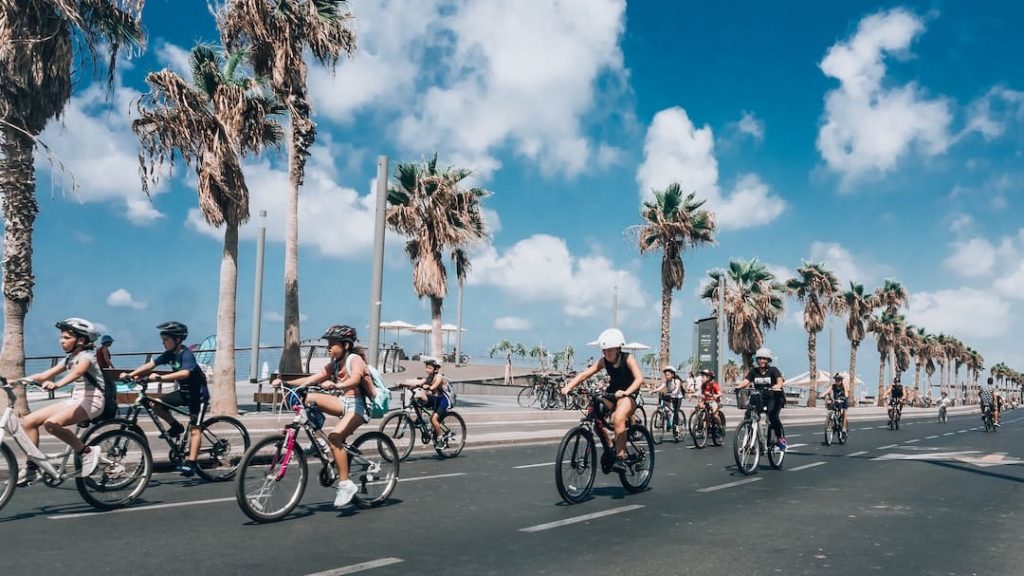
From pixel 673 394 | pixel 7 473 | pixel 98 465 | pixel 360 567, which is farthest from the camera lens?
pixel 673 394

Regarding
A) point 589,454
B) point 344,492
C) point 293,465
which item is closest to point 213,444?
point 344,492

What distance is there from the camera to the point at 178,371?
9.30 metres

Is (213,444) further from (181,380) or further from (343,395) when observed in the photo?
(343,395)

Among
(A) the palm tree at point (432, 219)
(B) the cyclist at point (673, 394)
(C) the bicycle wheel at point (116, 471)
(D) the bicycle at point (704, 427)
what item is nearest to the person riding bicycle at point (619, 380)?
(C) the bicycle wheel at point (116, 471)

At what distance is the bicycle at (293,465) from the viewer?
7.14m

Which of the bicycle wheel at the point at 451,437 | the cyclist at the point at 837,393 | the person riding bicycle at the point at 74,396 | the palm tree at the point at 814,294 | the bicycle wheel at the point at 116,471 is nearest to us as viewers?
the person riding bicycle at the point at 74,396

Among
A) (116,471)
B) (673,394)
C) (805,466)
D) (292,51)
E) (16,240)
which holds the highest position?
(292,51)

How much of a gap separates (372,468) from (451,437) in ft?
19.4

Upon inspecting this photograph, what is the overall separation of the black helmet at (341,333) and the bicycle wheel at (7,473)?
2.85m

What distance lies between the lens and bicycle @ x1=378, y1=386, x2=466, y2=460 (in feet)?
45.1

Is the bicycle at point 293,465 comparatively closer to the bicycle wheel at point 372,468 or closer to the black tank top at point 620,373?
the bicycle wheel at point 372,468

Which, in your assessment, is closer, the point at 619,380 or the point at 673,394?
the point at 619,380

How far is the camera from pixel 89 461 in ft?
25.4

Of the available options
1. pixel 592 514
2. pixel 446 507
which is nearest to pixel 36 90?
pixel 446 507
